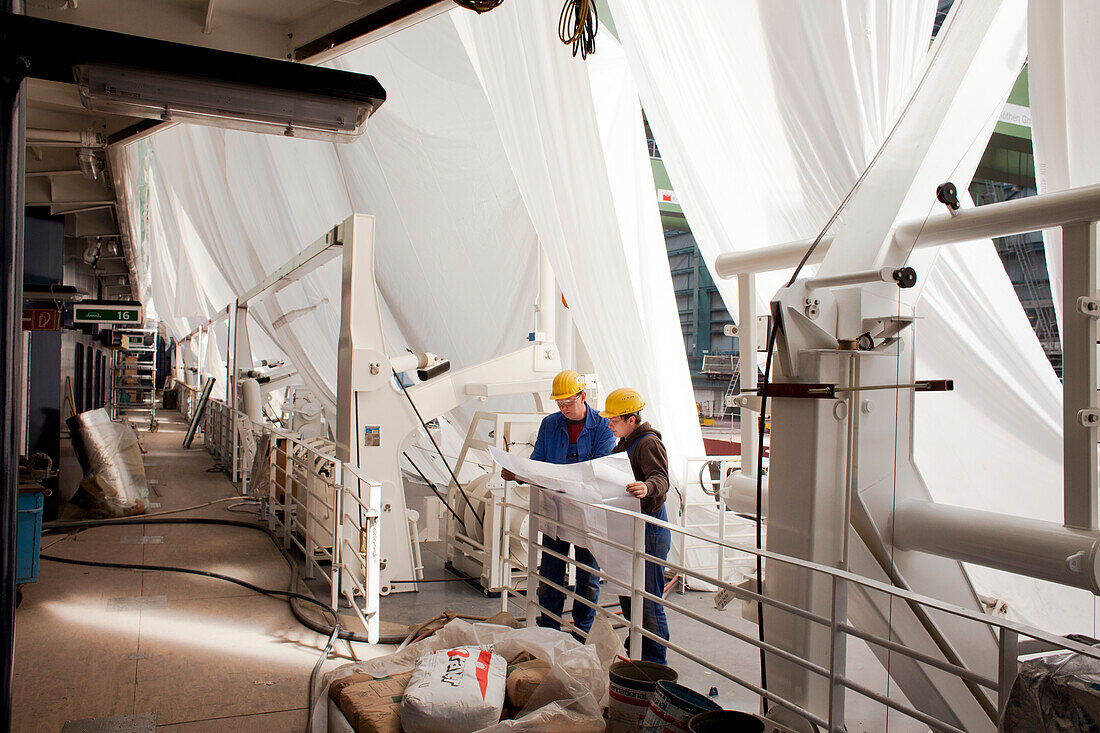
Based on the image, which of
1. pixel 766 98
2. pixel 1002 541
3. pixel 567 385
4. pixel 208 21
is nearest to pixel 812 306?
pixel 1002 541

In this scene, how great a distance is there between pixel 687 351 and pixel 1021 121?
8.03 ft

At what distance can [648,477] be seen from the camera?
11.1 feet

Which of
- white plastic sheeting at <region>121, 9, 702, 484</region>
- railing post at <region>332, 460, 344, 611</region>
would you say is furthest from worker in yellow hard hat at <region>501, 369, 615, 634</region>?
railing post at <region>332, 460, 344, 611</region>

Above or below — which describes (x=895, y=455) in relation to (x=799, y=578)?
above

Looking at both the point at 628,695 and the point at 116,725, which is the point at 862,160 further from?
the point at 116,725

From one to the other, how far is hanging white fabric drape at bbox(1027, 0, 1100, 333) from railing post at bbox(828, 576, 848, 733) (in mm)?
1013

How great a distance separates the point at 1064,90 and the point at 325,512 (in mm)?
5169

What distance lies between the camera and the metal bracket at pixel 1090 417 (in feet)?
4.76

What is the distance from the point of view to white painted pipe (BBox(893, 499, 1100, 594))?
1425mm

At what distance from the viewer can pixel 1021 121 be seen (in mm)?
1849

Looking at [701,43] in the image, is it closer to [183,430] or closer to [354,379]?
[354,379]

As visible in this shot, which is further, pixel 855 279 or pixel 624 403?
pixel 624 403

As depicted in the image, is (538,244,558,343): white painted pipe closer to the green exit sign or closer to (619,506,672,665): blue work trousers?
(619,506,672,665): blue work trousers

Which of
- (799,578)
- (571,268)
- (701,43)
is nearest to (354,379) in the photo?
(571,268)
